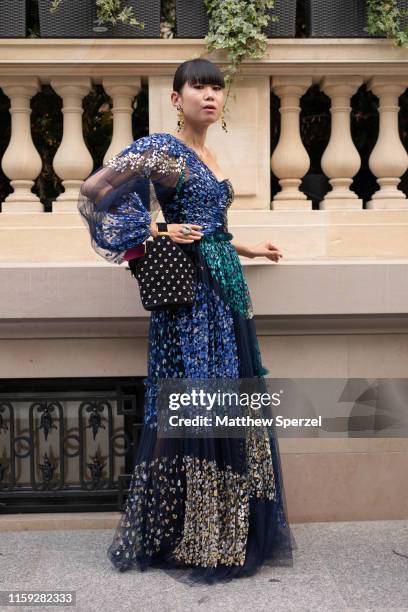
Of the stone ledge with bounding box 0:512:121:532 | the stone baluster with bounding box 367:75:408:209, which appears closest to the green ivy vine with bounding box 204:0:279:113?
the stone baluster with bounding box 367:75:408:209

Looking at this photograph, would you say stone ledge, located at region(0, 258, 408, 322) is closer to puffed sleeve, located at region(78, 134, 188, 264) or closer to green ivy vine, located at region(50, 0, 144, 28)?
puffed sleeve, located at region(78, 134, 188, 264)

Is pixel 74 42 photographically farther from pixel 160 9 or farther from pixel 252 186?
pixel 252 186

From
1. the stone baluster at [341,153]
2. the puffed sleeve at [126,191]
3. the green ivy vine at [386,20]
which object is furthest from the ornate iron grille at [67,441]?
the green ivy vine at [386,20]

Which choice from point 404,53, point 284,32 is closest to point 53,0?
point 284,32

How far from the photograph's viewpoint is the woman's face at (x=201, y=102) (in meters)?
3.23

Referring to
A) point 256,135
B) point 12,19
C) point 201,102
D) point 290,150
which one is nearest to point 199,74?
point 201,102

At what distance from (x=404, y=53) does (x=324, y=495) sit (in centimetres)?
214

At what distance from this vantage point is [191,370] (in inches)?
129

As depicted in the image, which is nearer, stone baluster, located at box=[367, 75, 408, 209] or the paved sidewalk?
the paved sidewalk

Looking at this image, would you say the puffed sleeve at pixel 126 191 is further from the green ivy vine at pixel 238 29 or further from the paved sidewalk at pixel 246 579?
the paved sidewalk at pixel 246 579

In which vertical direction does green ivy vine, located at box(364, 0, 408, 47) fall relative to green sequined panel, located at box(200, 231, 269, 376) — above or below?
above

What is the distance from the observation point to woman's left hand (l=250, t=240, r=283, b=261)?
3559 millimetres

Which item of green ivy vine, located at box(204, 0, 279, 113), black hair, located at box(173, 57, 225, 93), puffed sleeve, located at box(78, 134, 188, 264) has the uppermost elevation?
green ivy vine, located at box(204, 0, 279, 113)

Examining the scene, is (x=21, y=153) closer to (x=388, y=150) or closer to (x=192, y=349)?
(x=192, y=349)
